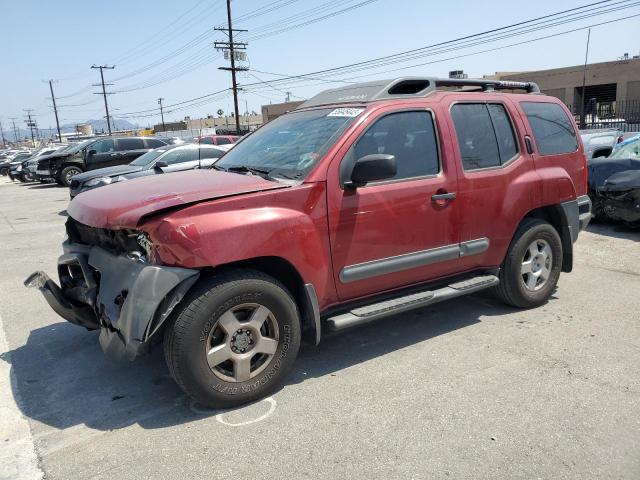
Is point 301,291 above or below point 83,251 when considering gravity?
below

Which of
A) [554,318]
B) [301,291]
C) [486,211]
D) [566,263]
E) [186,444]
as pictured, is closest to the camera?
[186,444]

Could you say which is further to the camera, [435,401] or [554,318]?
[554,318]

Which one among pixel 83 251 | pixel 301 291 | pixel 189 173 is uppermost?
pixel 189 173

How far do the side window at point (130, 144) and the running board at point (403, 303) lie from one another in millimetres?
17341

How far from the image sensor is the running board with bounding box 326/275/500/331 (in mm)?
3590

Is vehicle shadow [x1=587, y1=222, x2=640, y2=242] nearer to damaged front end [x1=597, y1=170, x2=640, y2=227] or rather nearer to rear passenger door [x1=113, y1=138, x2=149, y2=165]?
damaged front end [x1=597, y1=170, x2=640, y2=227]

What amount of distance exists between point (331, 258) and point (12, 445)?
219 cm

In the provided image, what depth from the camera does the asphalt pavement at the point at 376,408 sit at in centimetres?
271

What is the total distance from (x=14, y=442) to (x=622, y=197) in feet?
27.1

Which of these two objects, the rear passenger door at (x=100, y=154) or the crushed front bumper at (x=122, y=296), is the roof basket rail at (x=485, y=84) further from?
the rear passenger door at (x=100, y=154)

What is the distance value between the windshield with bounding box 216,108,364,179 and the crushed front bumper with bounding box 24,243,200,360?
1123 millimetres

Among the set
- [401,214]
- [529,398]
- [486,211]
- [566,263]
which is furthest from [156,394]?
[566,263]

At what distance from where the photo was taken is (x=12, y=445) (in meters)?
2.95

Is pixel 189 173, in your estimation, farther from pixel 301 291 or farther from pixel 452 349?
pixel 452 349
